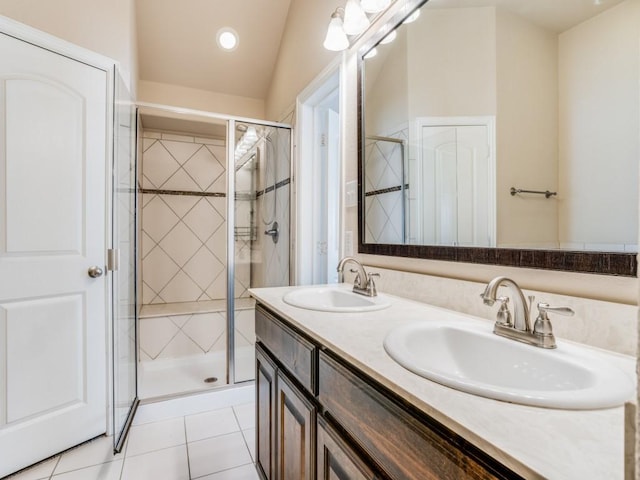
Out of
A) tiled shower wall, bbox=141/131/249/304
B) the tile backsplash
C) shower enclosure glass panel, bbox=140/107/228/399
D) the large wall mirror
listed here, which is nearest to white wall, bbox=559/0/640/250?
the large wall mirror

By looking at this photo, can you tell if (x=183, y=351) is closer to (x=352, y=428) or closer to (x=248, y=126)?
(x=248, y=126)

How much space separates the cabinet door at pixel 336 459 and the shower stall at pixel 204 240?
1.62 meters

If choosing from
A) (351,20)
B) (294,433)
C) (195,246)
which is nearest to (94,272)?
(294,433)

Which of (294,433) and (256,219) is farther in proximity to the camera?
(256,219)

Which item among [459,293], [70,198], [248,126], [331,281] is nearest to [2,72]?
[70,198]

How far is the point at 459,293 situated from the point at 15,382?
6.33 ft

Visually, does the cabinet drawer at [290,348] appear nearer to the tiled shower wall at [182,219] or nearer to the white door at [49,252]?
the white door at [49,252]

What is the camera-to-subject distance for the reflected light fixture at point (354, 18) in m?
1.39

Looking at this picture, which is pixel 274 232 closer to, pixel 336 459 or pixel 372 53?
pixel 372 53

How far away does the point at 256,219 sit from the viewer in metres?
2.46

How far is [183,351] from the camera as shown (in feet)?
8.93

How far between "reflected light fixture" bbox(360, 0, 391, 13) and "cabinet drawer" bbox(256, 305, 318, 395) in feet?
4.19

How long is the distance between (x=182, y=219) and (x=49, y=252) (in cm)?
168

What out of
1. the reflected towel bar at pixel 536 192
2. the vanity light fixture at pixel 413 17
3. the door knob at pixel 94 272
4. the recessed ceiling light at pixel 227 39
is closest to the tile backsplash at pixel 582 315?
the reflected towel bar at pixel 536 192
